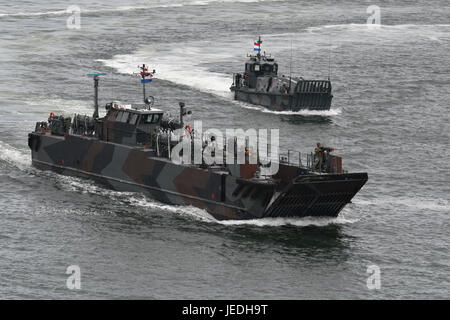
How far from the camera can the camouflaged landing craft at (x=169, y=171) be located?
54469 millimetres

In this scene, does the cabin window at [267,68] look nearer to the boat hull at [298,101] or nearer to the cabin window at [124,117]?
the boat hull at [298,101]

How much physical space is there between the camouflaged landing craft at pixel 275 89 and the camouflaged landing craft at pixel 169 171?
28543mm

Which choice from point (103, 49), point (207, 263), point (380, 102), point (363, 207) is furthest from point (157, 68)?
point (207, 263)

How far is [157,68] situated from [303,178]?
54.8 m

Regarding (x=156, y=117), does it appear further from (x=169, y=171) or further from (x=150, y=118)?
(x=169, y=171)

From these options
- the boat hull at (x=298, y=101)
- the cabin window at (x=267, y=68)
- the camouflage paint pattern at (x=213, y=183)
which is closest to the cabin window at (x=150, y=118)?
the camouflage paint pattern at (x=213, y=183)

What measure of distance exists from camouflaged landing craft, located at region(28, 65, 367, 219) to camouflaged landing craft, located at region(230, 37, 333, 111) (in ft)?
93.6

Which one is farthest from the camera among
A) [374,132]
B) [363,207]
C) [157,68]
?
[157,68]

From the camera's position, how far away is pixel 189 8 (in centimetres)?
14625

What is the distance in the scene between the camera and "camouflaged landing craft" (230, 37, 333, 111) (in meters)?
90.6

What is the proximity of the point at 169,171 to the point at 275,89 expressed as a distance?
3589 cm

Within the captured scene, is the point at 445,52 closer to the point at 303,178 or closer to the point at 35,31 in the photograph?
the point at 35,31

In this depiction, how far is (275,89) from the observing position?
306 ft

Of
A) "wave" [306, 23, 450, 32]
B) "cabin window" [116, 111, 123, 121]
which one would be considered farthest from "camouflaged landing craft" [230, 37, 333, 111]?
"wave" [306, 23, 450, 32]
